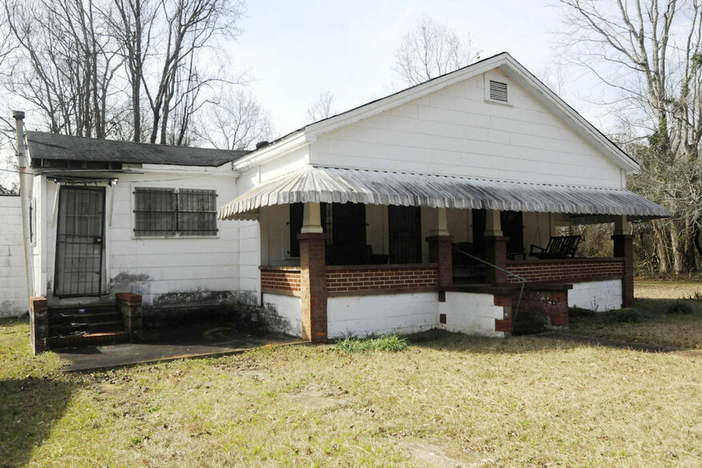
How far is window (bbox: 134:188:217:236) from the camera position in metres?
11.2

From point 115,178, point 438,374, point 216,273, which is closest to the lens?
point 438,374

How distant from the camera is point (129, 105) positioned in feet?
84.0

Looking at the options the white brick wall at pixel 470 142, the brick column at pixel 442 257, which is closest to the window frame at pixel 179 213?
the white brick wall at pixel 470 142

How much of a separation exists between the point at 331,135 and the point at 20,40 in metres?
21.1

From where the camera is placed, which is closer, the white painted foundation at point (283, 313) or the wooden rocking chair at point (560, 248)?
the white painted foundation at point (283, 313)

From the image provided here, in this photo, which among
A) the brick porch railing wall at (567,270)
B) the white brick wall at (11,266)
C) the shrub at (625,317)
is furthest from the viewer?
the white brick wall at (11,266)

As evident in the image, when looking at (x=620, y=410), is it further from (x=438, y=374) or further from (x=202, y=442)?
(x=202, y=442)

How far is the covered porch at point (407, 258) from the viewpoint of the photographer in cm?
898

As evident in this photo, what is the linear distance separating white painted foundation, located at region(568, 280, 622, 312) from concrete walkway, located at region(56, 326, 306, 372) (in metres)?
7.01

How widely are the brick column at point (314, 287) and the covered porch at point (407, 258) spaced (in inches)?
0.7

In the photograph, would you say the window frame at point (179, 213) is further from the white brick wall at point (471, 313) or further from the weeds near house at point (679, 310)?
the weeds near house at point (679, 310)

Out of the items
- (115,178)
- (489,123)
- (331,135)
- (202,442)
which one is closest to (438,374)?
(202,442)

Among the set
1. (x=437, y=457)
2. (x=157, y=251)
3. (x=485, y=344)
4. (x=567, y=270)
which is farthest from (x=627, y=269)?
(x=437, y=457)

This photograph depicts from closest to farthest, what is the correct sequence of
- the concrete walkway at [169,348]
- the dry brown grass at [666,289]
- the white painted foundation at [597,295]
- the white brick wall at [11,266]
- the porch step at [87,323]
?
the concrete walkway at [169,348], the porch step at [87,323], the white painted foundation at [597,295], the white brick wall at [11,266], the dry brown grass at [666,289]
